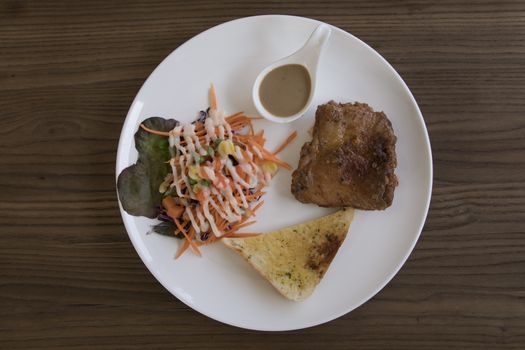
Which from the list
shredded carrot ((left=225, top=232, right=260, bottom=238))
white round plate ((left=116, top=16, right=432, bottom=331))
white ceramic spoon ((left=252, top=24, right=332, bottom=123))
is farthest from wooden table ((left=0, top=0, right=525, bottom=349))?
shredded carrot ((left=225, top=232, right=260, bottom=238))

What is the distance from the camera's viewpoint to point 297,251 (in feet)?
9.91

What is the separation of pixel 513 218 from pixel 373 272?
3.62ft

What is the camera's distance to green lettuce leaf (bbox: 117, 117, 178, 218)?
299 cm

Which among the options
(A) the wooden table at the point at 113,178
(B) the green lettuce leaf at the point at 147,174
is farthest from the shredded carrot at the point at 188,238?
(A) the wooden table at the point at 113,178

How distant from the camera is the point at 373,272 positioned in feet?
9.84

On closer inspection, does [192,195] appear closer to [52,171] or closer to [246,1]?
[52,171]

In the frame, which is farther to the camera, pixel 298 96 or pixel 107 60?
pixel 107 60

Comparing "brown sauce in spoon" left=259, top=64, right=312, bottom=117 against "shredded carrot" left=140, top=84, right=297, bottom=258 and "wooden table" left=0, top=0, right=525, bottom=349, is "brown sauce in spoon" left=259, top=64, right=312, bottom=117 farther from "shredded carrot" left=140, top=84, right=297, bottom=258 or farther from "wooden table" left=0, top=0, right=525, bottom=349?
"wooden table" left=0, top=0, right=525, bottom=349

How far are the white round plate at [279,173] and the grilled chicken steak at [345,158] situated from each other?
136mm

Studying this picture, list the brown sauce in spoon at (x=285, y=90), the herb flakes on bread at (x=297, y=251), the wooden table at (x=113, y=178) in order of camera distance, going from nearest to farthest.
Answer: the herb flakes on bread at (x=297, y=251) → the brown sauce in spoon at (x=285, y=90) → the wooden table at (x=113, y=178)

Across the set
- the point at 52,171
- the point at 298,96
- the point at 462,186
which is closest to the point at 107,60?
the point at 52,171

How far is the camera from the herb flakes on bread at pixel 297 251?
294cm

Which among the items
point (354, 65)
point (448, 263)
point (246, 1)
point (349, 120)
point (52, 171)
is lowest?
point (448, 263)

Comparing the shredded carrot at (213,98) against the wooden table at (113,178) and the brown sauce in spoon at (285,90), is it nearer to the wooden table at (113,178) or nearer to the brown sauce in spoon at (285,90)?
the brown sauce in spoon at (285,90)
